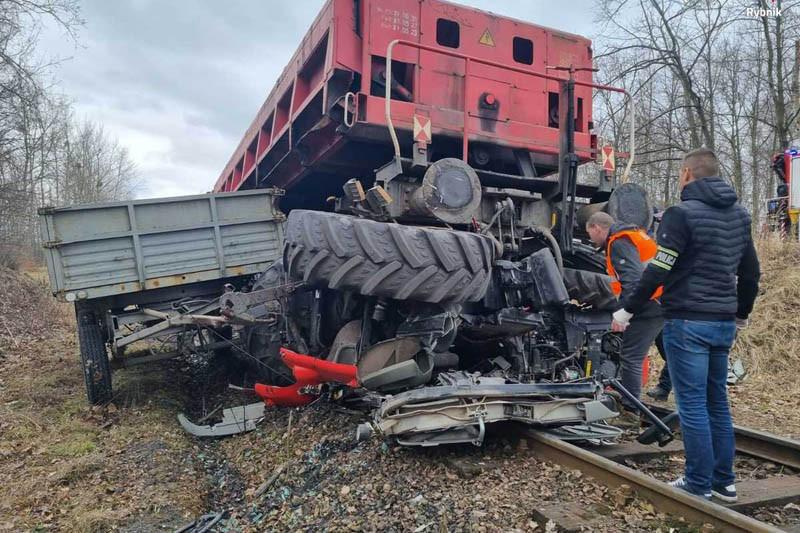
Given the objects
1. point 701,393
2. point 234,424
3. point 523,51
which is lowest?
point 234,424

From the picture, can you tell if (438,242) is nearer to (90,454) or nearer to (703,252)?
(703,252)

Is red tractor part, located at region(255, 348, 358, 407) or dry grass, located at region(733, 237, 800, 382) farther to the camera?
dry grass, located at region(733, 237, 800, 382)

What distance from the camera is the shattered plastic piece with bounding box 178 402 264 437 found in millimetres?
4805

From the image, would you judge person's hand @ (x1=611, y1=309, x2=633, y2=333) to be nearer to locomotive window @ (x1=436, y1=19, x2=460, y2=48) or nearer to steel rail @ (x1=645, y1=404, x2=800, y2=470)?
steel rail @ (x1=645, y1=404, x2=800, y2=470)

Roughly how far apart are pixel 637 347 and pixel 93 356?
16.8 ft

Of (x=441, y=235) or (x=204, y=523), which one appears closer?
(x=204, y=523)

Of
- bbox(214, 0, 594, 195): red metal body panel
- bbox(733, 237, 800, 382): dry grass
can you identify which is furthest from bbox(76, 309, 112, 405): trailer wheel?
bbox(733, 237, 800, 382): dry grass

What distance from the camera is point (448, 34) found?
523 centimetres

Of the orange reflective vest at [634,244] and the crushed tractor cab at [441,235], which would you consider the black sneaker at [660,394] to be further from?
the orange reflective vest at [634,244]

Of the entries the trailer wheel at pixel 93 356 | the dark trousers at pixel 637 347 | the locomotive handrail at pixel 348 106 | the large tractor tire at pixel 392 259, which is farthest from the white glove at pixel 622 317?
the trailer wheel at pixel 93 356

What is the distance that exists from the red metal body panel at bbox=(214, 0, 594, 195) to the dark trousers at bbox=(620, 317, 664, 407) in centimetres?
196

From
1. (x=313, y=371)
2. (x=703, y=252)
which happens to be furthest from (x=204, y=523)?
(x=703, y=252)

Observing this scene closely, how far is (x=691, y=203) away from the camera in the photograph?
2842 millimetres

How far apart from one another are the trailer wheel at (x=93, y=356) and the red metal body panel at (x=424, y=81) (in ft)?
8.71
